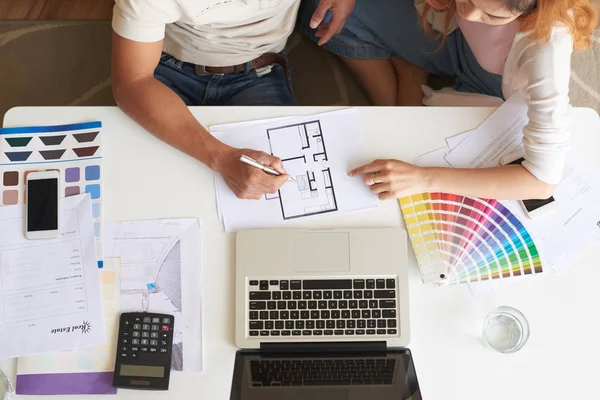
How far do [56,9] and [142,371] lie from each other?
3.94 feet

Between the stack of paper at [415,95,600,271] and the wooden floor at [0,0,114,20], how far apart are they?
1115 millimetres

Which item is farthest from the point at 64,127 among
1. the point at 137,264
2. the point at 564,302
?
the point at 564,302

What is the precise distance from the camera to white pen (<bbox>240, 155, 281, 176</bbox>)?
859 millimetres

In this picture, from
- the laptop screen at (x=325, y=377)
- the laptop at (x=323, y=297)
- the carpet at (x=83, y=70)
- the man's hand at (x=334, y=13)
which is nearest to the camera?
the laptop screen at (x=325, y=377)

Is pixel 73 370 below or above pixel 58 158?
below

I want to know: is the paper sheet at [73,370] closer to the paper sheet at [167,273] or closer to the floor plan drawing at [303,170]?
the paper sheet at [167,273]

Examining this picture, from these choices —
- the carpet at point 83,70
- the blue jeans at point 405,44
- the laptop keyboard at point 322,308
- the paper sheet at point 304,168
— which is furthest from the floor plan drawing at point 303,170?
the carpet at point 83,70

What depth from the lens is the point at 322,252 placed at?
88 centimetres

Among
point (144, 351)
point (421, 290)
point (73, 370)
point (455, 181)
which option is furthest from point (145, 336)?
point (455, 181)

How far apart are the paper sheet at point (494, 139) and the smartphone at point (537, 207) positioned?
0.04m

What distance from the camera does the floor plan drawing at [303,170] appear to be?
0.91m

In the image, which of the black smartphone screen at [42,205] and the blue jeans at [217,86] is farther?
the blue jeans at [217,86]

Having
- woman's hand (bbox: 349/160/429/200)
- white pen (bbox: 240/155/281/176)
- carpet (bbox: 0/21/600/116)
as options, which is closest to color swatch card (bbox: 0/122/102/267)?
white pen (bbox: 240/155/281/176)

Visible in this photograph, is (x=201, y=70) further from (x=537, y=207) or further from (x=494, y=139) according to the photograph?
(x=537, y=207)
